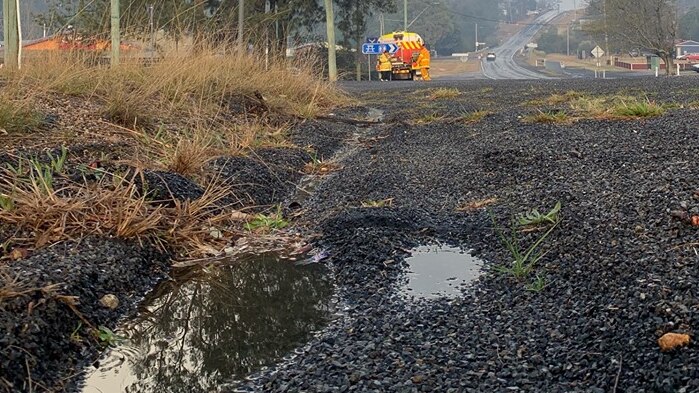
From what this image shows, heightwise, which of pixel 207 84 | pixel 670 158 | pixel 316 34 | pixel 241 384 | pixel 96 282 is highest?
pixel 316 34

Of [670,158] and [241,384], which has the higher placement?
[670,158]

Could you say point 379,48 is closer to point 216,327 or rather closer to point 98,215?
point 98,215

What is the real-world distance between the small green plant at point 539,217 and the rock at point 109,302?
6.42 ft

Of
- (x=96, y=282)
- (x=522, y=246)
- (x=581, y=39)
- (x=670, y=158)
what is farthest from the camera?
(x=581, y=39)

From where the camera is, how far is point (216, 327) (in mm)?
3033

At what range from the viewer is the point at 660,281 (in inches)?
100

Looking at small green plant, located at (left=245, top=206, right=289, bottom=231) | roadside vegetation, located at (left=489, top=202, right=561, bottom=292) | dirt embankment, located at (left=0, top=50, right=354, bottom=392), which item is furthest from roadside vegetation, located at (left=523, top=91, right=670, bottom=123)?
small green plant, located at (left=245, top=206, right=289, bottom=231)

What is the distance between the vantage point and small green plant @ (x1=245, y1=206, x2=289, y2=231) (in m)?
4.48

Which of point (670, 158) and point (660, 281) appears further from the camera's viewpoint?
point (670, 158)

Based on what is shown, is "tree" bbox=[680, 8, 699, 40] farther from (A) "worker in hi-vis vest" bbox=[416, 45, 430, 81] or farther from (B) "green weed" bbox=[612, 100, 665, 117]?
(B) "green weed" bbox=[612, 100, 665, 117]

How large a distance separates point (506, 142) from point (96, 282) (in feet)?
13.4

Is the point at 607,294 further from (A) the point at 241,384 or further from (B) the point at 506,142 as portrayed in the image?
(B) the point at 506,142

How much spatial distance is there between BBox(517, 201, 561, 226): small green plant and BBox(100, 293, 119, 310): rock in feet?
6.42

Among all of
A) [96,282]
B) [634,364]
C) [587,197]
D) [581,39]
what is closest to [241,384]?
[96,282]
